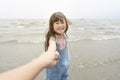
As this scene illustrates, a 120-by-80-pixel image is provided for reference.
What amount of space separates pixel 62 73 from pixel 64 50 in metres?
0.34

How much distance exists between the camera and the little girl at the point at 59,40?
2.69 m

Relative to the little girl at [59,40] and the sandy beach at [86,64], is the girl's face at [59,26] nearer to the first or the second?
the little girl at [59,40]

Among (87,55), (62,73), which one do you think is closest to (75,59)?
(87,55)

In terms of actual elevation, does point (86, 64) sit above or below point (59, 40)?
below

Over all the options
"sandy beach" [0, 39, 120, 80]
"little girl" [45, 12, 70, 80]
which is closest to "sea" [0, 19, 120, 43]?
"little girl" [45, 12, 70, 80]

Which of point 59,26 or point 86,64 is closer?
point 59,26

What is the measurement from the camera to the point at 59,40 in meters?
2.85

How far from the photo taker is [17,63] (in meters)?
7.20

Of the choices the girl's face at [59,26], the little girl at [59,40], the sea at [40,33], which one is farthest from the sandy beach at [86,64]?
the girl's face at [59,26]

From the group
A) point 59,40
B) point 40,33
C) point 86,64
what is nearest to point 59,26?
point 59,40

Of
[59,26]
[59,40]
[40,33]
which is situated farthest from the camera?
[40,33]

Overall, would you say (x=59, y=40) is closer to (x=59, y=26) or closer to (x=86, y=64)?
(x=59, y=26)

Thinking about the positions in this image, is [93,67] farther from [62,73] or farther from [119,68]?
[62,73]

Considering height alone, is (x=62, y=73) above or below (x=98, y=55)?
above
